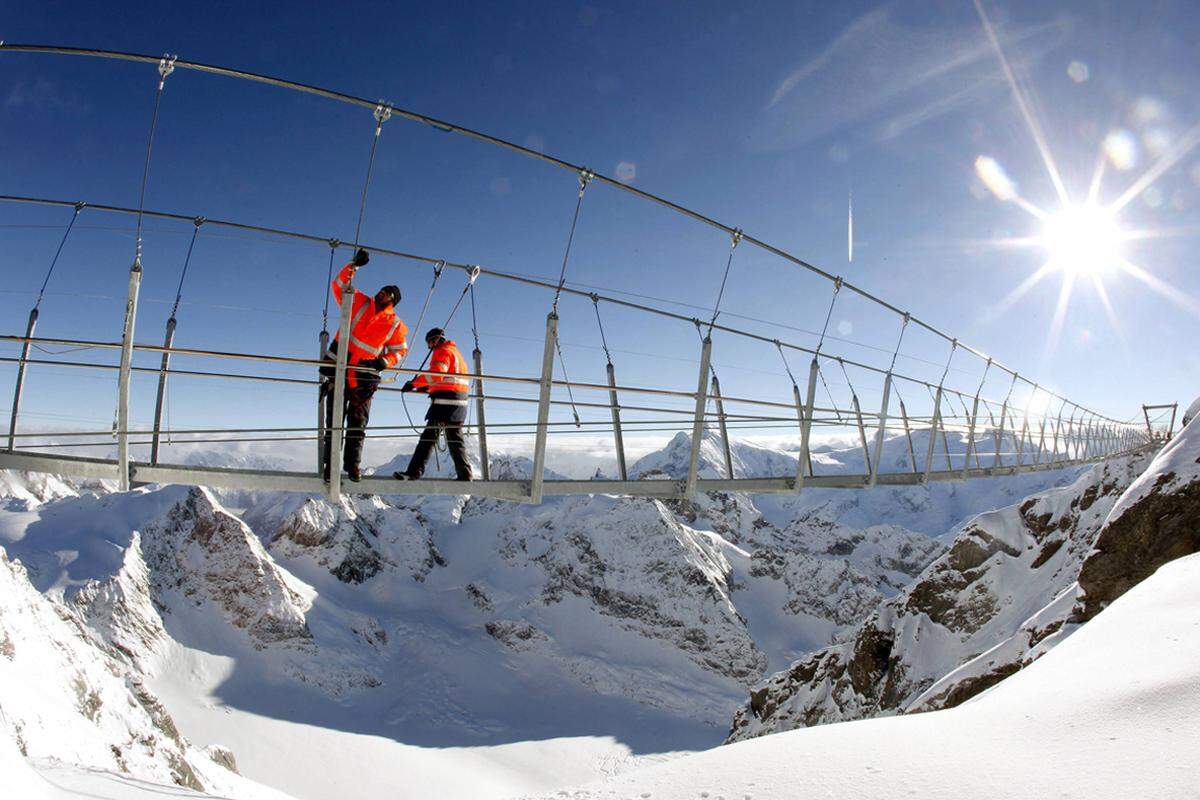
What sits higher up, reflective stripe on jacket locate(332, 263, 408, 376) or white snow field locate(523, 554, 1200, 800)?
reflective stripe on jacket locate(332, 263, 408, 376)

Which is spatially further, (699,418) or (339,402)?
(699,418)

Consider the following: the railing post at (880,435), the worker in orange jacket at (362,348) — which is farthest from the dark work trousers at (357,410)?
the railing post at (880,435)

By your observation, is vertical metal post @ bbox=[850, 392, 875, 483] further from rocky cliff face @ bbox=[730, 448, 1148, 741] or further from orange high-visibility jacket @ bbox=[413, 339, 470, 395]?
rocky cliff face @ bbox=[730, 448, 1148, 741]

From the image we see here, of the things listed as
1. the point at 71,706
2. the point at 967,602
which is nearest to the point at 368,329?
the point at 967,602

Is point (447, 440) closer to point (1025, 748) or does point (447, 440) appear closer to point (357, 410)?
point (357, 410)

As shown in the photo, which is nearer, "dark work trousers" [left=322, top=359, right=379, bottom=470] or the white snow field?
the white snow field

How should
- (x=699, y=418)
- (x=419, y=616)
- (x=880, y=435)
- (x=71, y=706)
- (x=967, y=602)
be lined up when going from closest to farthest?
1. (x=699, y=418)
2. (x=880, y=435)
3. (x=71, y=706)
4. (x=967, y=602)
5. (x=419, y=616)

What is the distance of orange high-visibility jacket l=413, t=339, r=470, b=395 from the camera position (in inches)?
228

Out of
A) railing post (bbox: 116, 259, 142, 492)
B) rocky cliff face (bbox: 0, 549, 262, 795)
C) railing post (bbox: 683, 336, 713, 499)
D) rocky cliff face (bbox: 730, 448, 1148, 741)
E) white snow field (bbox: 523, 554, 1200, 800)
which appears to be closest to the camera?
white snow field (bbox: 523, 554, 1200, 800)

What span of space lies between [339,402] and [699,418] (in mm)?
2884

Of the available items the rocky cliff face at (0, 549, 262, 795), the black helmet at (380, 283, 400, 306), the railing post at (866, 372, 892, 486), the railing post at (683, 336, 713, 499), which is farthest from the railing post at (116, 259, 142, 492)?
the rocky cliff face at (0, 549, 262, 795)

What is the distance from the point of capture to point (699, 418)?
527cm

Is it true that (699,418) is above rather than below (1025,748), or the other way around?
above

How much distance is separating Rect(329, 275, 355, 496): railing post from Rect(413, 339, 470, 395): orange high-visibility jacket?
48.9 inches
